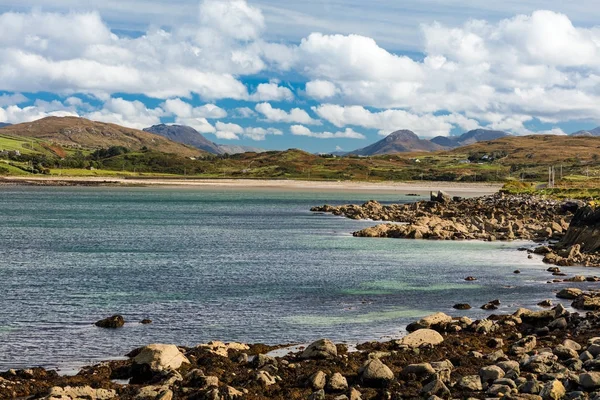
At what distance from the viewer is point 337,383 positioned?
20.2m

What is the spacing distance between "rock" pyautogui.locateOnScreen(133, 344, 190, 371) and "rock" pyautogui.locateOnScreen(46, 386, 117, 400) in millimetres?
2210

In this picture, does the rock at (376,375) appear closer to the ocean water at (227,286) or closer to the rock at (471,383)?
the rock at (471,383)

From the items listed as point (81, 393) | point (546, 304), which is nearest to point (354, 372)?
point (81, 393)

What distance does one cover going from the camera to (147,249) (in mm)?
62562

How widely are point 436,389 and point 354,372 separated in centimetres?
346

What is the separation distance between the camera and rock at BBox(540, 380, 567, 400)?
18203mm

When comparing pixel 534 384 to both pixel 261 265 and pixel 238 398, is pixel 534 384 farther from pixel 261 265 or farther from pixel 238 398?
pixel 261 265

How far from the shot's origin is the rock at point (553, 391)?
18203 millimetres

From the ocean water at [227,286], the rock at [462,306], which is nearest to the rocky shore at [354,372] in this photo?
the ocean water at [227,286]

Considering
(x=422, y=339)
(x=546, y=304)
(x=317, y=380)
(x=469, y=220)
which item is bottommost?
(x=546, y=304)

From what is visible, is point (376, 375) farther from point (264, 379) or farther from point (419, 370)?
point (264, 379)

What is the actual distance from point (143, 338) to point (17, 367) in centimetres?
554

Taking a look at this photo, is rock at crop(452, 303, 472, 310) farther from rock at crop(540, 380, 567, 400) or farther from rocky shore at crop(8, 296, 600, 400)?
rock at crop(540, 380, 567, 400)

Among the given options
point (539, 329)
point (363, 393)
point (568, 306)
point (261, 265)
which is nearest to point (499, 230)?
point (261, 265)
